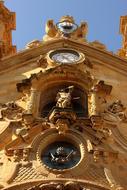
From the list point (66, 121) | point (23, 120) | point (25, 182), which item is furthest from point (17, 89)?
point (25, 182)

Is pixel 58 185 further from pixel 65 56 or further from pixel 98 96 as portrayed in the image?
pixel 65 56

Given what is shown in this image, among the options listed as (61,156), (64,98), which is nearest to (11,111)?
(64,98)

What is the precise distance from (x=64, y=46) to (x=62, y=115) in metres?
7.46

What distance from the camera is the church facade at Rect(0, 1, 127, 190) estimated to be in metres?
14.7

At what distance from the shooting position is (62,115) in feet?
54.3

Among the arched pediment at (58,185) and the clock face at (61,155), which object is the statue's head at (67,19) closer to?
the clock face at (61,155)

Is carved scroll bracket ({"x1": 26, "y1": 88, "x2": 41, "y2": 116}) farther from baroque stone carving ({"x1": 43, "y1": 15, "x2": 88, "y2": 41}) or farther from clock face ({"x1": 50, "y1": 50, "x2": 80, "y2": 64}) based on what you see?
baroque stone carving ({"x1": 43, "y1": 15, "x2": 88, "y2": 41})

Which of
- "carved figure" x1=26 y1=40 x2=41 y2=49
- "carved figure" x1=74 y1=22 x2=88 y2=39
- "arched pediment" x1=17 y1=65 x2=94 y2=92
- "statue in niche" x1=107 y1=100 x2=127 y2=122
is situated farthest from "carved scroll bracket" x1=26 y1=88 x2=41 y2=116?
"carved figure" x1=74 y1=22 x2=88 y2=39

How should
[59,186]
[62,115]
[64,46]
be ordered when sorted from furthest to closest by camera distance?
[64,46] → [62,115] → [59,186]

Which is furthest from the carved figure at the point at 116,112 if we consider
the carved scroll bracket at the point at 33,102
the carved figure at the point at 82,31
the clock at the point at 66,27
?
the clock at the point at 66,27

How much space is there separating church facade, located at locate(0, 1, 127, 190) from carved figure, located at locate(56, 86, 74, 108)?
3cm

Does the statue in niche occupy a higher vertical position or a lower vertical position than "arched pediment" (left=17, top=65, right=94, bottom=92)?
lower

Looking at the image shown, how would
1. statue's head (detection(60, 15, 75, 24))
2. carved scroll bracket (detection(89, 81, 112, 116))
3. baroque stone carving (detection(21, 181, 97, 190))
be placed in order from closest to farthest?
baroque stone carving (detection(21, 181, 97, 190)) → carved scroll bracket (detection(89, 81, 112, 116)) → statue's head (detection(60, 15, 75, 24))

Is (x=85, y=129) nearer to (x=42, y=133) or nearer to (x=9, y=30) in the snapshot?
(x=42, y=133)
